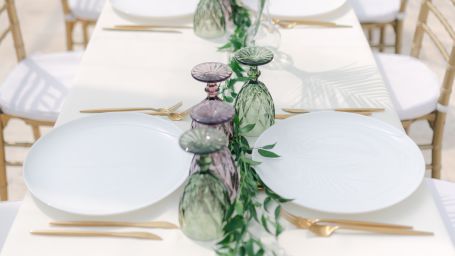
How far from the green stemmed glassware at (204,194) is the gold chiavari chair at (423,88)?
107cm

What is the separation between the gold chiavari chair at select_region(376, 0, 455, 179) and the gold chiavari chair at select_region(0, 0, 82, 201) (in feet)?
3.53

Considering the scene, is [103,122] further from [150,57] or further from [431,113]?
[431,113]

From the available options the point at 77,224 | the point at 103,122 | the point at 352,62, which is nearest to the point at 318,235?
the point at 77,224

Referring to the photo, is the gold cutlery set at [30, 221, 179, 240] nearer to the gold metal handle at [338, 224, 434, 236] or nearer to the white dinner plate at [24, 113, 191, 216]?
the white dinner plate at [24, 113, 191, 216]

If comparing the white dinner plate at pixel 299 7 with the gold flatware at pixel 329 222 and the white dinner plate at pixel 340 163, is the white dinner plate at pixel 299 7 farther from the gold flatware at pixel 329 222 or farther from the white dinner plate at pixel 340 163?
the gold flatware at pixel 329 222

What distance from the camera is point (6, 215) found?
1.43m

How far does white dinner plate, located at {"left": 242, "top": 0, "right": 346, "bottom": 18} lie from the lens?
170cm

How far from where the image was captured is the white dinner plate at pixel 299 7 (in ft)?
5.57

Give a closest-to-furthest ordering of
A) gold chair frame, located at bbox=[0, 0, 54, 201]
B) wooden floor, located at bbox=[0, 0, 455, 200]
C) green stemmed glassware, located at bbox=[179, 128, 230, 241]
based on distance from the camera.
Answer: green stemmed glassware, located at bbox=[179, 128, 230, 241], gold chair frame, located at bbox=[0, 0, 54, 201], wooden floor, located at bbox=[0, 0, 455, 200]

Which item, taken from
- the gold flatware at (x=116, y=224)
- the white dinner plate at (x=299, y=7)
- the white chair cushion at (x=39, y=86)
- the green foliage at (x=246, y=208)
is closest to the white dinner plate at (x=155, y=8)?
the white dinner plate at (x=299, y=7)

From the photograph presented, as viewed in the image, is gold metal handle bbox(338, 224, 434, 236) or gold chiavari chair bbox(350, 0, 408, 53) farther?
gold chiavari chair bbox(350, 0, 408, 53)

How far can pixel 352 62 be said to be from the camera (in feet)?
4.89

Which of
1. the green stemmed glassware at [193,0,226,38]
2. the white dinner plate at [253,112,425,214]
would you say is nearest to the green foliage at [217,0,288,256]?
the white dinner plate at [253,112,425,214]

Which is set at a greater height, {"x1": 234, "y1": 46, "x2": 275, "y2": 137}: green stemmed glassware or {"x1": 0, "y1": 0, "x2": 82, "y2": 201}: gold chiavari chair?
{"x1": 234, "y1": 46, "x2": 275, "y2": 137}: green stemmed glassware
